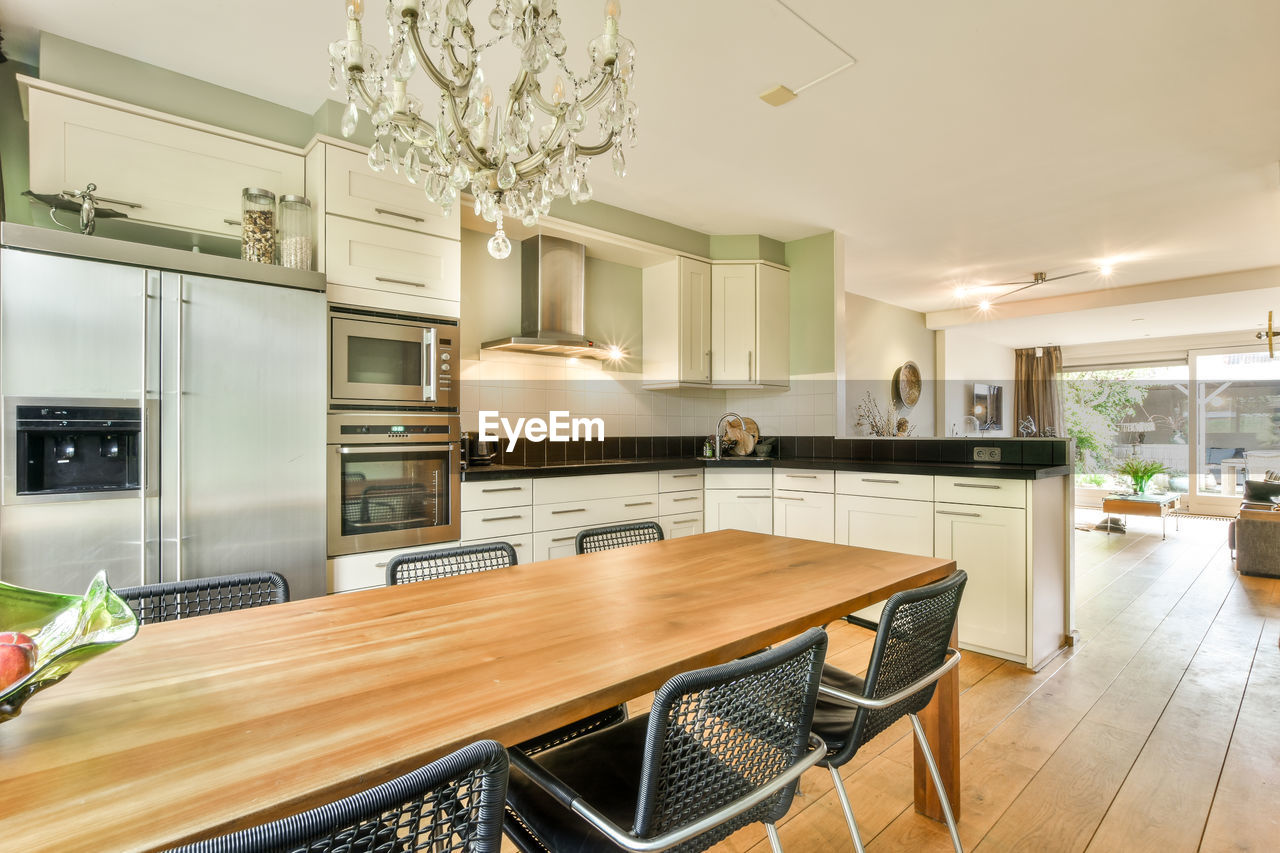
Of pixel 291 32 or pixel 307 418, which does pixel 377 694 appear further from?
pixel 291 32

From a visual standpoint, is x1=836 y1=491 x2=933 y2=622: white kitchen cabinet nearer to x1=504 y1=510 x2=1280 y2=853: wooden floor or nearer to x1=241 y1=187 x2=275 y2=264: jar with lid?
x1=504 y1=510 x2=1280 y2=853: wooden floor

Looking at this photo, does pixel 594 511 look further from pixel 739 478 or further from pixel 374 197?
pixel 374 197

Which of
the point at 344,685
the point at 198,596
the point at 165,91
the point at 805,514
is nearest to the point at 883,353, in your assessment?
the point at 805,514

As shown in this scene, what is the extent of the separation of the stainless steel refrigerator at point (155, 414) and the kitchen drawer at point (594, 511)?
3.63ft

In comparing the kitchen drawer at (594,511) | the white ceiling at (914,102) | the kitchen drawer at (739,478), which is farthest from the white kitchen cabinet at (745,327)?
the kitchen drawer at (594,511)

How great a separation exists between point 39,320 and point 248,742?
192 centimetres

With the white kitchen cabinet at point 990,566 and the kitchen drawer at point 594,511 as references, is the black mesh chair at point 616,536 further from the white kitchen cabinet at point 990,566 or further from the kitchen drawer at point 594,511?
the white kitchen cabinet at point 990,566

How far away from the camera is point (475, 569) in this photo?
180 cm

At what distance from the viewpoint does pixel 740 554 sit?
1821 millimetres

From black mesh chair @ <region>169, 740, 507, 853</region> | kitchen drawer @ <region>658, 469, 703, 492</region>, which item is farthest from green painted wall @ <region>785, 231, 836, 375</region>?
black mesh chair @ <region>169, 740, 507, 853</region>

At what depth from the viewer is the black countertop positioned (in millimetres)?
2895

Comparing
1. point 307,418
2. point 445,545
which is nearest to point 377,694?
point 307,418

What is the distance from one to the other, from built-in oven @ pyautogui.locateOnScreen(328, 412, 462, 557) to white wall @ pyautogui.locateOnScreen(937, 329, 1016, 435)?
633 centimetres

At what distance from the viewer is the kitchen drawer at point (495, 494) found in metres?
2.87
